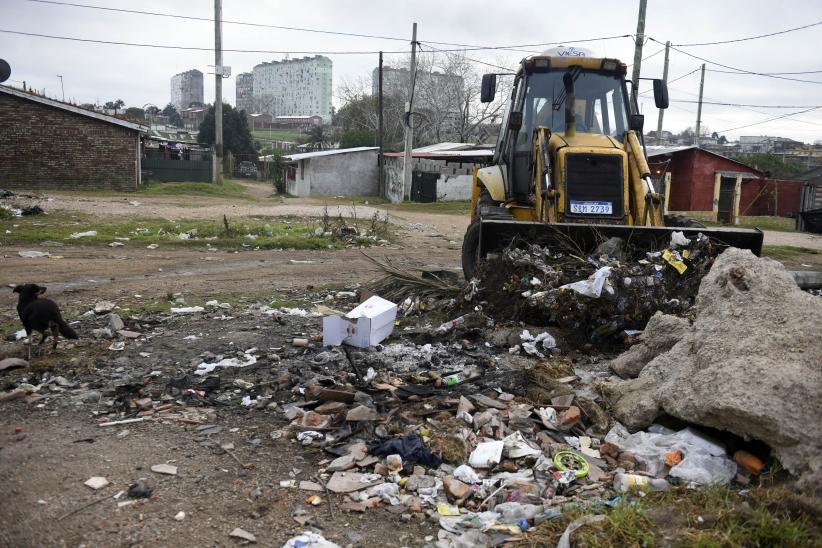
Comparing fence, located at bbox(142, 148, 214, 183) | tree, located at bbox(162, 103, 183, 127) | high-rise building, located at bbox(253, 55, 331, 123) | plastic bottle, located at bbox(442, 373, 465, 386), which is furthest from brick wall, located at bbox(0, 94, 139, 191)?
high-rise building, located at bbox(253, 55, 331, 123)

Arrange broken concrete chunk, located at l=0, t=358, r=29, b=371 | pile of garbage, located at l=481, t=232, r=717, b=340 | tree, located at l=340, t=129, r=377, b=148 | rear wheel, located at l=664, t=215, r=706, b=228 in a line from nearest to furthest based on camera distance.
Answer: broken concrete chunk, located at l=0, t=358, r=29, b=371, pile of garbage, located at l=481, t=232, r=717, b=340, rear wheel, located at l=664, t=215, r=706, b=228, tree, located at l=340, t=129, r=377, b=148

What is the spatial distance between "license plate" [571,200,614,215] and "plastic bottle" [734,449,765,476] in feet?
12.4

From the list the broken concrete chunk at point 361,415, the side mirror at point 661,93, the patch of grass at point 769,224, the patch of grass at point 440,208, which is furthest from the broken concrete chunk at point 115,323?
the patch of grass at point 769,224

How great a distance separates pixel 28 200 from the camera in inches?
754

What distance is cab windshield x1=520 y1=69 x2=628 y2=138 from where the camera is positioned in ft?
26.1

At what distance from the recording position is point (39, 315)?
540cm

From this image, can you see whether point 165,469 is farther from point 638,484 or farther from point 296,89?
point 296,89

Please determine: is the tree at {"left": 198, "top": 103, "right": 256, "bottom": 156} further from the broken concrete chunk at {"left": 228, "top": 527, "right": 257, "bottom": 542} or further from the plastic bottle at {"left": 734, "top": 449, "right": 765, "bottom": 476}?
the plastic bottle at {"left": 734, "top": 449, "right": 765, "bottom": 476}

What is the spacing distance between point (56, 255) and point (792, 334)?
10635mm

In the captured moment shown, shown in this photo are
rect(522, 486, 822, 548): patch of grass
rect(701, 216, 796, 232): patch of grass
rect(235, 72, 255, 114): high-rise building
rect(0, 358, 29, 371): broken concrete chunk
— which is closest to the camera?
rect(522, 486, 822, 548): patch of grass

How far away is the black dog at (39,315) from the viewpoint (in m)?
5.40

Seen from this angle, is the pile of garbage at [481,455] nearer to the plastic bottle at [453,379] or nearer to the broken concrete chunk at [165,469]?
the plastic bottle at [453,379]

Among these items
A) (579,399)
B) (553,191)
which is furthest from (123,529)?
(553,191)

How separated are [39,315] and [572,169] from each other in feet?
16.9
